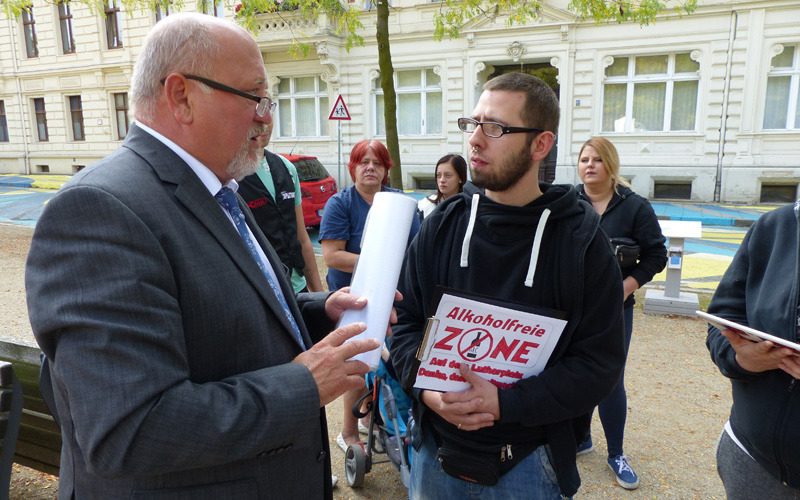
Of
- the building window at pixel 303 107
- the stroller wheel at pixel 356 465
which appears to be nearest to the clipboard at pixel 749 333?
the stroller wheel at pixel 356 465

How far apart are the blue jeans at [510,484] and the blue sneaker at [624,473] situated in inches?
67.3

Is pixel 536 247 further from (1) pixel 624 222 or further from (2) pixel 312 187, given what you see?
(2) pixel 312 187

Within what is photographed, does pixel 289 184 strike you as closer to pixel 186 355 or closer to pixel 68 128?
pixel 186 355

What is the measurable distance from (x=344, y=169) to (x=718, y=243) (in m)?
12.3

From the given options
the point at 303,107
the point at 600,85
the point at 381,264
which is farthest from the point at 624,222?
the point at 303,107

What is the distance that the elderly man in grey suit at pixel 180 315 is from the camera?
3.42 feet

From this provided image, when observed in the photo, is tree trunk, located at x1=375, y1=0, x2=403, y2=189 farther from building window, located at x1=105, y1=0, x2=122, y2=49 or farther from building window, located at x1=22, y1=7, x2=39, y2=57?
building window, located at x1=22, y1=7, x2=39, y2=57

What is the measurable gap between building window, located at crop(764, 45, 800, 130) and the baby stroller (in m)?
16.5

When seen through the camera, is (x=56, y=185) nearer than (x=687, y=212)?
No

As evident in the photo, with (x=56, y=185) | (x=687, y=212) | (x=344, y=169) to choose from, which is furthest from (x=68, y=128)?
(x=687, y=212)

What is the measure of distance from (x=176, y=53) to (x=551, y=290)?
1.25 metres

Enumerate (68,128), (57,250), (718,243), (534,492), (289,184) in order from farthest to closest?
1. (68,128)
2. (718,243)
3. (289,184)
4. (534,492)
5. (57,250)

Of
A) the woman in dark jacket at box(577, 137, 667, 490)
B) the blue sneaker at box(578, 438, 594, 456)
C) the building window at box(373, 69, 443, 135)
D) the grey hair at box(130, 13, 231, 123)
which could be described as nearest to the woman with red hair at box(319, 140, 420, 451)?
the woman in dark jacket at box(577, 137, 667, 490)

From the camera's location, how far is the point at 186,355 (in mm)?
1158
